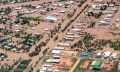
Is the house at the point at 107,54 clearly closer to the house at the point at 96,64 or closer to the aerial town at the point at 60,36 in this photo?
the aerial town at the point at 60,36

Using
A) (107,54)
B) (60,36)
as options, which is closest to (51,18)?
(60,36)

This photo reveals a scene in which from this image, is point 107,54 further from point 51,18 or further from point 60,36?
point 51,18

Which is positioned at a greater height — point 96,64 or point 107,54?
point 107,54

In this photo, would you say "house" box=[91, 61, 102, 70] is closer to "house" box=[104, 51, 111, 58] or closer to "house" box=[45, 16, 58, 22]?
"house" box=[104, 51, 111, 58]

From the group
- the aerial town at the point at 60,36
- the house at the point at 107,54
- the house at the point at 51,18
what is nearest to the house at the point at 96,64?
the aerial town at the point at 60,36

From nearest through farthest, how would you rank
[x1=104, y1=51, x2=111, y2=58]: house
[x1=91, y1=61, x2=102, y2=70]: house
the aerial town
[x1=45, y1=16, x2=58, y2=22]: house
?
[x1=91, y1=61, x2=102, y2=70]: house < the aerial town < [x1=104, y1=51, x2=111, y2=58]: house < [x1=45, y1=16, x2=58, y2=22]: house

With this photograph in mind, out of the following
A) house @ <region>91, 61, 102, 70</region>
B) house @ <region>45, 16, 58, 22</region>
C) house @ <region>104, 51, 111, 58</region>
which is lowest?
house @ <region>91, 61, 102, 70</region>

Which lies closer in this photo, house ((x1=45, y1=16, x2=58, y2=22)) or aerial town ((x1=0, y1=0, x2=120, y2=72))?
aerial town ((x1=0, y1=0, x2=120, y2=72))

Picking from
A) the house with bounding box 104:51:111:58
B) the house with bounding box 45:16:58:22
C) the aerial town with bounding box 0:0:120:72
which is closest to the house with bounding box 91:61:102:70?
the aerial town with bounding box 0:0:120:72

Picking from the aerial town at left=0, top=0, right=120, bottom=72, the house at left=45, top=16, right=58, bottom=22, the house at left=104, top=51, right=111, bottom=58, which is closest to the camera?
the aerial town at left=0, top=0, right=120, bottom=72
